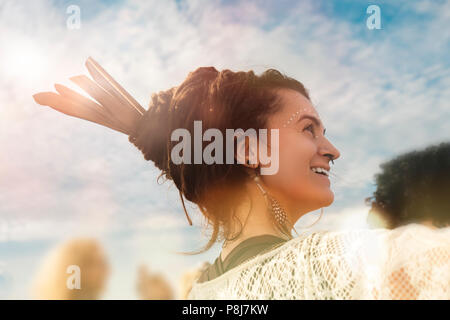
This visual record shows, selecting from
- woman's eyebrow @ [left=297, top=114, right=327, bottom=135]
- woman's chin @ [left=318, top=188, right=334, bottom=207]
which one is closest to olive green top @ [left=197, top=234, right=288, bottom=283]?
woman's chin @ [left=318, top=188, right=334, bottom=207]

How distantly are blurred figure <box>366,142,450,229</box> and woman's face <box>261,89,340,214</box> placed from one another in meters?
0.28

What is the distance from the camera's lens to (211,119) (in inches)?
72.2

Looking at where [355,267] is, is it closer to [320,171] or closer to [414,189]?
[320,171]

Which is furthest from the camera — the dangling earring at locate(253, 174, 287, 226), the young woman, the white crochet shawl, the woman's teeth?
the woman's teeth

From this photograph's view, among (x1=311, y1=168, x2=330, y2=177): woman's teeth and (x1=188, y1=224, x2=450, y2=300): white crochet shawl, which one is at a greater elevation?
(x1=311, y1=168, x2=330, y2=177): woman's teeth

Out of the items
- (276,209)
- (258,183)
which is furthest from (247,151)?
(276,209)

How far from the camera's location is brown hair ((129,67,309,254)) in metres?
1.80

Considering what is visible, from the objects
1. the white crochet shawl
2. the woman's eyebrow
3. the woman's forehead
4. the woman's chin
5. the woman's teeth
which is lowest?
the white crochet shawl

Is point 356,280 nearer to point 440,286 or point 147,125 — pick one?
point 440,286

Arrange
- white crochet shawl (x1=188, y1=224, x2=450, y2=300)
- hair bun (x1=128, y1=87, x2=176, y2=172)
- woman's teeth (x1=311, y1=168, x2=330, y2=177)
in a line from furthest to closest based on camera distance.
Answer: hair bun (x1=128, y1=87, x2=176, y2=172), woman's teeth (x1=311, y1=168, x2=330, y2=177), white crochet shawl (x1=188, y1=224, x2=450, y2=300)

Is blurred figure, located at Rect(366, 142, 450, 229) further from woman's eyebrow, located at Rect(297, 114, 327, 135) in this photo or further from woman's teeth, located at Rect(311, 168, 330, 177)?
woman's eyebrow, located at Rect(297, 114, 327, 135)

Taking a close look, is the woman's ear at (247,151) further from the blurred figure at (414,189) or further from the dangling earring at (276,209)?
the blurred figure at (414,189)
